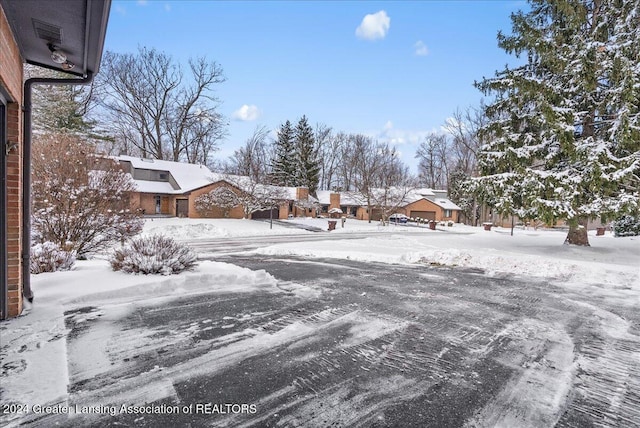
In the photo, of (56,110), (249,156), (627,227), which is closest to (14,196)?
(56,110)

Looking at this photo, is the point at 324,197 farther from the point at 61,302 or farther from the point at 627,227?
the point at 61,302

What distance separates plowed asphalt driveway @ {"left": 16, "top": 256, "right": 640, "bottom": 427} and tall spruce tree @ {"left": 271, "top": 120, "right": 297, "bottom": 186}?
3608 cm

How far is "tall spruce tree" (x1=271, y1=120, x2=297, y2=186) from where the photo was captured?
41.1 m

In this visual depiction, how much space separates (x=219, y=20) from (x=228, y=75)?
2477 cm

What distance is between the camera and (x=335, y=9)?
1188 centimetres

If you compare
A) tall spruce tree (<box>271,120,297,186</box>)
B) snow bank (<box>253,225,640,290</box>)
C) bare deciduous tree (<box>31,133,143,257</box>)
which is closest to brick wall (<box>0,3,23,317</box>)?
bare deciduous tree (<box>31,133,143,257</box>)

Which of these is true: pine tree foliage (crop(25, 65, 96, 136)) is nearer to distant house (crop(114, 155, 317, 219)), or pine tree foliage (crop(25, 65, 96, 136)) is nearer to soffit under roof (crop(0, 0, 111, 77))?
distant house (crop(114, 155, 317, 219))

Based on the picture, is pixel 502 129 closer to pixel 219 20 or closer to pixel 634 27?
pixel 634 27

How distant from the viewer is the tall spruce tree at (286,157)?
4106 cm

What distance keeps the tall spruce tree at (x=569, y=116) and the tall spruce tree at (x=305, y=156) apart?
29.7 metres

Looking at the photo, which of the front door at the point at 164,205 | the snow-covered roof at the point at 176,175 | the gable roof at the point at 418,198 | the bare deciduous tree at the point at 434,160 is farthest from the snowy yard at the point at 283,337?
the bare deciduous tree at the point at 434,160

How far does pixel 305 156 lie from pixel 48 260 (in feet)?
124

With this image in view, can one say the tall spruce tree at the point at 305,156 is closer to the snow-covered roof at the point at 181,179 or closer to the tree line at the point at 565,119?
the snow-covered roof at the point at 181,179

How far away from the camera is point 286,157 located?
41656mm
